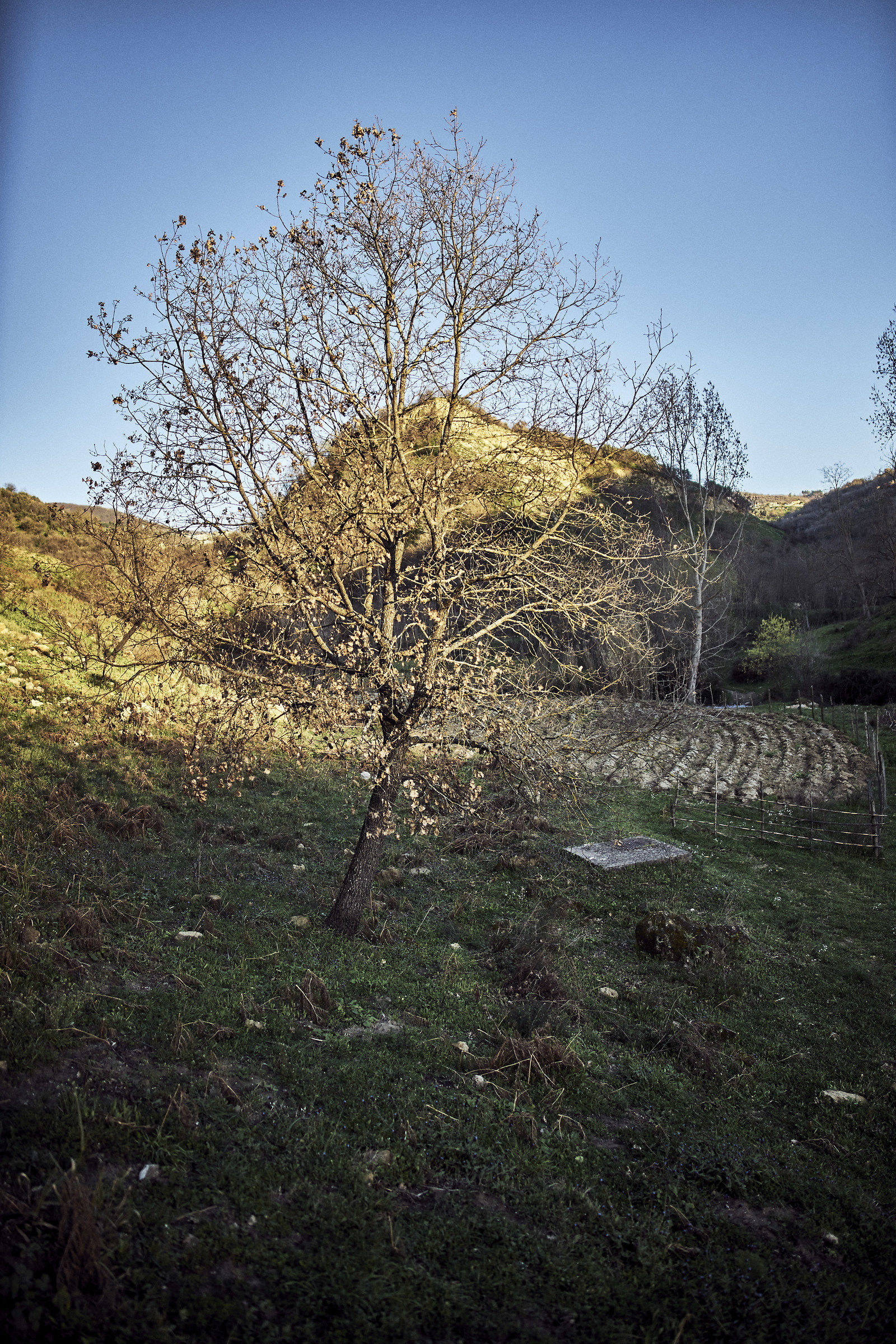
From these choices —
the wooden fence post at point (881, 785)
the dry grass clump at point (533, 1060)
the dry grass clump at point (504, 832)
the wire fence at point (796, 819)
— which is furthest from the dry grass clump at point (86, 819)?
the wooden fence post at point (881, 785)

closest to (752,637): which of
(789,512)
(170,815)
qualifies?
(170,815)

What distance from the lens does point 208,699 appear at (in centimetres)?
668

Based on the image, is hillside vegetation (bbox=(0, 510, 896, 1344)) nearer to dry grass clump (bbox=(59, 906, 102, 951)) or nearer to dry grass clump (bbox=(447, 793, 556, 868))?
dry grass clump (bbox=(59, 906, 102, 951))

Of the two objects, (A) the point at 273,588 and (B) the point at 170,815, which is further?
(B) the point at 170,815

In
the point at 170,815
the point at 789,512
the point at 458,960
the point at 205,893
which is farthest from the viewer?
the point at 789,512

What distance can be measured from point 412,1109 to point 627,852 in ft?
23.8

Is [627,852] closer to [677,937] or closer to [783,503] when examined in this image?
[677,937]

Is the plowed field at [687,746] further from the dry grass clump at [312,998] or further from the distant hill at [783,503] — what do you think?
the distant hill at [783,503]

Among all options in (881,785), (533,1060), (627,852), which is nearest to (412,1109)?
(533,1060)

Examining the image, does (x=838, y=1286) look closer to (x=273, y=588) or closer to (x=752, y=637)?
(x=273, y=588)

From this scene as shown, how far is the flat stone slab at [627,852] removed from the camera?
10.5 meters

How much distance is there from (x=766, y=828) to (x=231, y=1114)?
1271cm

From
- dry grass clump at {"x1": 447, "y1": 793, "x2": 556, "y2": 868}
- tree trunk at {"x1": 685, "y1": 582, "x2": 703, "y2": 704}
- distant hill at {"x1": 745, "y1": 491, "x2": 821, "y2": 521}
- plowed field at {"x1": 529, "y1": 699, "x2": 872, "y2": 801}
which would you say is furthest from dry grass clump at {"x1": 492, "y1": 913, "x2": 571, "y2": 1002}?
distant hill at {"x1": 745, "y1": 491, "x2": 821, "y2": 521}

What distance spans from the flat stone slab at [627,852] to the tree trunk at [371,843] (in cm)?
451
